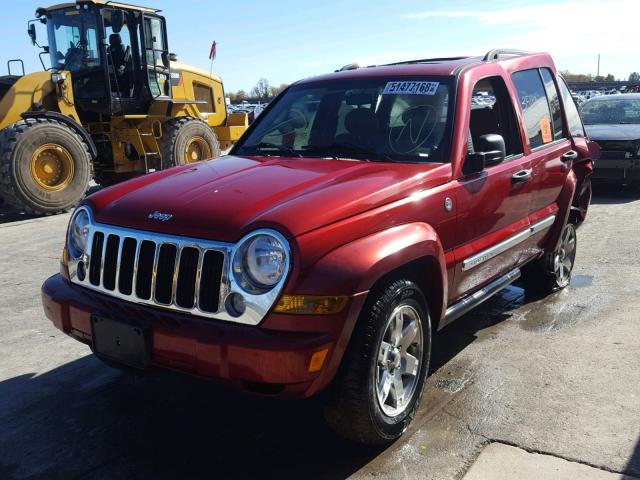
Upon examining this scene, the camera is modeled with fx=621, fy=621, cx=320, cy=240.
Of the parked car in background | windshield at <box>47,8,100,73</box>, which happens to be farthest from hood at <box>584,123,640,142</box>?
windshield at <box>47,8,100,73</box>

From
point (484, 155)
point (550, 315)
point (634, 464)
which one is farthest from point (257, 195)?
point (550, 315)

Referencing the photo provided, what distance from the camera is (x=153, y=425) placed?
346cm

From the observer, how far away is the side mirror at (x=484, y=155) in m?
3.73

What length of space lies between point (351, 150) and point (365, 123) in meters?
0.26

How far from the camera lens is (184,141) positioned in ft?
39.4

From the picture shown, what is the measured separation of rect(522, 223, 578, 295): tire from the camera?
541 cm

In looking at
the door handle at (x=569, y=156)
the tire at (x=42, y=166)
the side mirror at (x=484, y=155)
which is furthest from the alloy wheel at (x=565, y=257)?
the tire at (x=42, y=166)

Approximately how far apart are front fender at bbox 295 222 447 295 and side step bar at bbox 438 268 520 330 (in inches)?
24.6

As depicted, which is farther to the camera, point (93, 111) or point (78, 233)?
point (93, 111)

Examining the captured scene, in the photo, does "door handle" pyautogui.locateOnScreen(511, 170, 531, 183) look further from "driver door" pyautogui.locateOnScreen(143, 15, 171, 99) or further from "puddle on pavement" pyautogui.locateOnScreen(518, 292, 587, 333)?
"driver door" pyautogui.locateOnScreen(143, 15, 171, 99)

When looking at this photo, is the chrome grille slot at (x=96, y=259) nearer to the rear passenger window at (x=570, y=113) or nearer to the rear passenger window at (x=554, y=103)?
the rear passenger window at (x=554, y=103)

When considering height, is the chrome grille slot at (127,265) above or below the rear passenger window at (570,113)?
below

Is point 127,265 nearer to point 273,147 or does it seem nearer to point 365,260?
point 365,260

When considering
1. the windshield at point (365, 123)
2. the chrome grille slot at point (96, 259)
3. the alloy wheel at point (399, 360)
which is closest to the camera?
the alloy wheel at point (399, 360)
